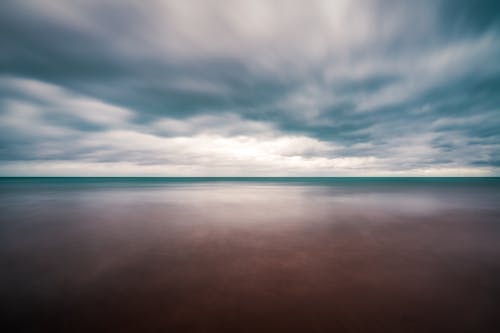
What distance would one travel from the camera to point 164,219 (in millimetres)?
13570

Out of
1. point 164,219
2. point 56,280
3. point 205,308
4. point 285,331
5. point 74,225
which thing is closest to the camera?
point 285,331

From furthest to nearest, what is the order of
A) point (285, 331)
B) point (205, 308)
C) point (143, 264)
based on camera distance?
point (143, 264) → point (205, 308) → point (285, 331)

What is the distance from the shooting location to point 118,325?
12.6 feet

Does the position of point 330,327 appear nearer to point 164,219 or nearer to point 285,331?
point 285,331

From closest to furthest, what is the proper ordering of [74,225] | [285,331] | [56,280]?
1. [285,331]
2. [56,280]
3. [74,225]

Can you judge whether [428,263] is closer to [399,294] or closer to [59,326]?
[399,294]

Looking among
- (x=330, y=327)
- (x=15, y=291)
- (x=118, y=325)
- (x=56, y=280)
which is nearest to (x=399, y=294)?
(x=330, y=327)

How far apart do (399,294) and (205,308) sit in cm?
460

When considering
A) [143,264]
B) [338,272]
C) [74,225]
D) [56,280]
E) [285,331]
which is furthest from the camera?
[74,225]

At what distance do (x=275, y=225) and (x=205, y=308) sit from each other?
8.08 meters

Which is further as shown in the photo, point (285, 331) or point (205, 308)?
point (205, 308)

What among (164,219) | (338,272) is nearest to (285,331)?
(338,272)

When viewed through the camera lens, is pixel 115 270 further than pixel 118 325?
Yes

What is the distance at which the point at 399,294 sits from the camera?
4.82 metres
